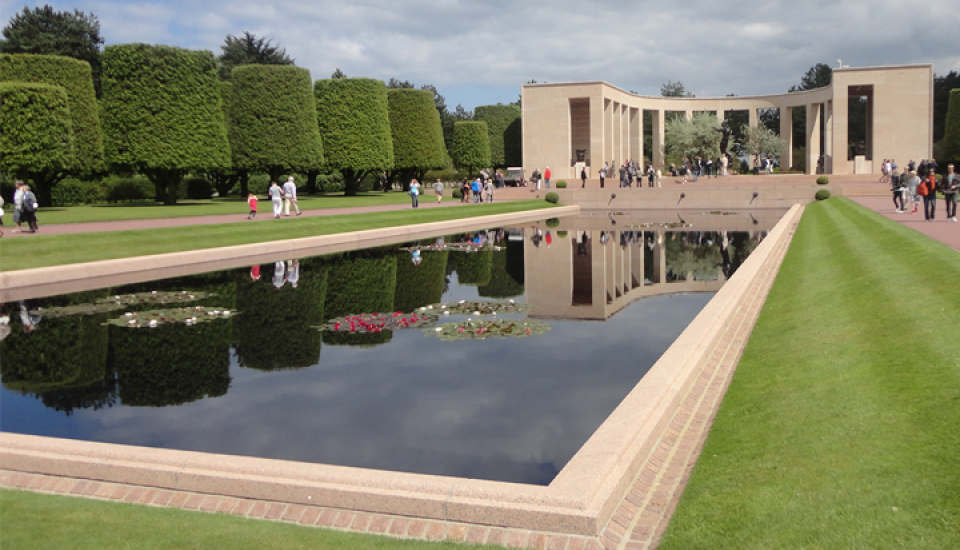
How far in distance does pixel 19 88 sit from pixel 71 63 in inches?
258

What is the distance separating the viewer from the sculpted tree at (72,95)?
3519cm

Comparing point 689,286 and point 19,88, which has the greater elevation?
point 19,88

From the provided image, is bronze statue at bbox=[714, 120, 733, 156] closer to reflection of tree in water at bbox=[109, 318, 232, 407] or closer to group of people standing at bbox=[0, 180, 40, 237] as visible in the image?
group of people standing at bbox=[0, 180, 40, 237]

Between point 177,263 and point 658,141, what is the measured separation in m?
53.5

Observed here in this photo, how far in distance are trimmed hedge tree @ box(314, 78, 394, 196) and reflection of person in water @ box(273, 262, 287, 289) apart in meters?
31.2

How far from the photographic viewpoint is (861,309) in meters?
8.96

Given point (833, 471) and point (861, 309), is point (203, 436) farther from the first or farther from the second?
point (861, 309)

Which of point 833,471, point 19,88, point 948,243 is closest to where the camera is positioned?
point 833,471

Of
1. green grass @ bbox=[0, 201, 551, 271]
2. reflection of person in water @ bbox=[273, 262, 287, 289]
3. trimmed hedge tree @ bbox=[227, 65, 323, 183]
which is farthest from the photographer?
trimmed hedge tree @ bbox=[227, 65, 323, 183]

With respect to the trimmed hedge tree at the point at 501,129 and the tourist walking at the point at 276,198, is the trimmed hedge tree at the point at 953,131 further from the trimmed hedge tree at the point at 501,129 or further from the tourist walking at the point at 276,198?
the tourist walking at the point at 276,198

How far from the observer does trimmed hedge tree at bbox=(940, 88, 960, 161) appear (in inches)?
2169

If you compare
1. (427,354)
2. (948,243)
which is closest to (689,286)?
(948,243)

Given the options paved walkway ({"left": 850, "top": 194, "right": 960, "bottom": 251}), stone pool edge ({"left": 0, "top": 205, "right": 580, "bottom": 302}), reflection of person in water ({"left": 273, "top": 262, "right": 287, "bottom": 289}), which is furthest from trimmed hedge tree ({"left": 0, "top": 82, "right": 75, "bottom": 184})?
paved walkway ({"left": 850, "top": 194, "right": 960, "bottom": 251})

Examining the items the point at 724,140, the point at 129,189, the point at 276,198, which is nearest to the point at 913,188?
the point at 276,198
